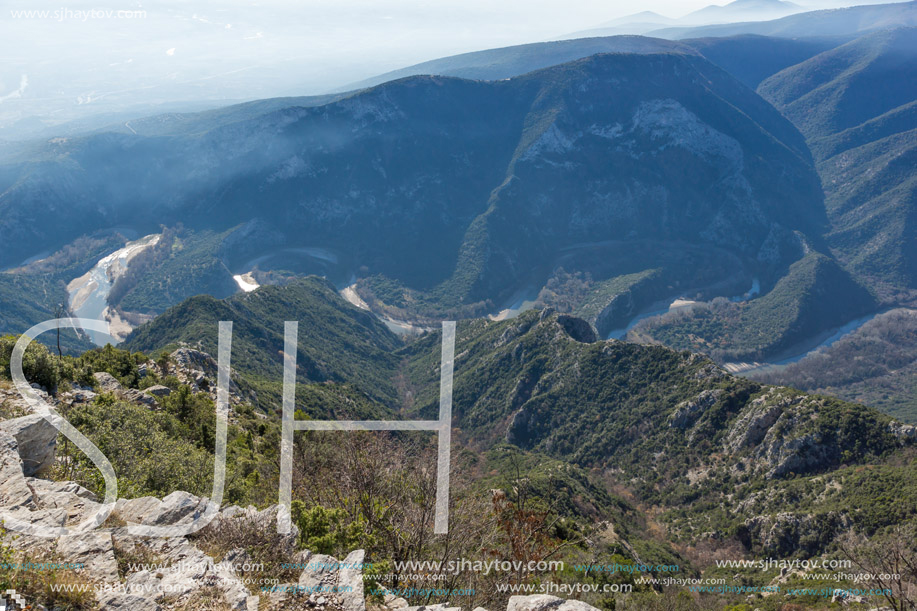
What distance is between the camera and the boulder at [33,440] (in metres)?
16.8

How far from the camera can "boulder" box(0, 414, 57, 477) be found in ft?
55.0

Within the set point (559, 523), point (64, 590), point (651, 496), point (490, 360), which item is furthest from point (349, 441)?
point (490, 360)

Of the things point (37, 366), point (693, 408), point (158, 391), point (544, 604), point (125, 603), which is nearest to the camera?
point (125, 603)

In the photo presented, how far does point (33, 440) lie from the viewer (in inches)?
677

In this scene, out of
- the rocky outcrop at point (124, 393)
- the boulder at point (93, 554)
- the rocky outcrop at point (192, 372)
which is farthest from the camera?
the rocky outcrop at point (192, 372)

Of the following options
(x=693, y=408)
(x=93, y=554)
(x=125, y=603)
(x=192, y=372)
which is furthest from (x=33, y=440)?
(x=693, y=408)

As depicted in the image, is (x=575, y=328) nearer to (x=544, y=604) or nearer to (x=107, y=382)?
(x=107, y=382)

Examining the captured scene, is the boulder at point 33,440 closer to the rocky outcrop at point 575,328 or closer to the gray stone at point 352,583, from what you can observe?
the gray stone at point 352,583

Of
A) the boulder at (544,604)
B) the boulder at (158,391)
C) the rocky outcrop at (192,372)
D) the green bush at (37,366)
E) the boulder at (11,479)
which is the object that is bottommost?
the rocky outcrop at (192,372)

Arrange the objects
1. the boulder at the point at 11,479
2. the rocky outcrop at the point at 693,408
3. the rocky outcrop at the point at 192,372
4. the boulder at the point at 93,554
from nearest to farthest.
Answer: the boulder at the point at 93,554 < the boulder at the point at 11,479 < the rocky outcrop at the point at 192,372 < the rocky outcrop at the point at 693,408

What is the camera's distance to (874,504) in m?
43.5

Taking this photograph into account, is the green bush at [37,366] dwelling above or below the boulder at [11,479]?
below

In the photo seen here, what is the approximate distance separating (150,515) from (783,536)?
53.4 metres

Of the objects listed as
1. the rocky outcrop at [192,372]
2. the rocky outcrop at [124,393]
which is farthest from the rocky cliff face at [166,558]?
the rocky outcrop at [192,372]
